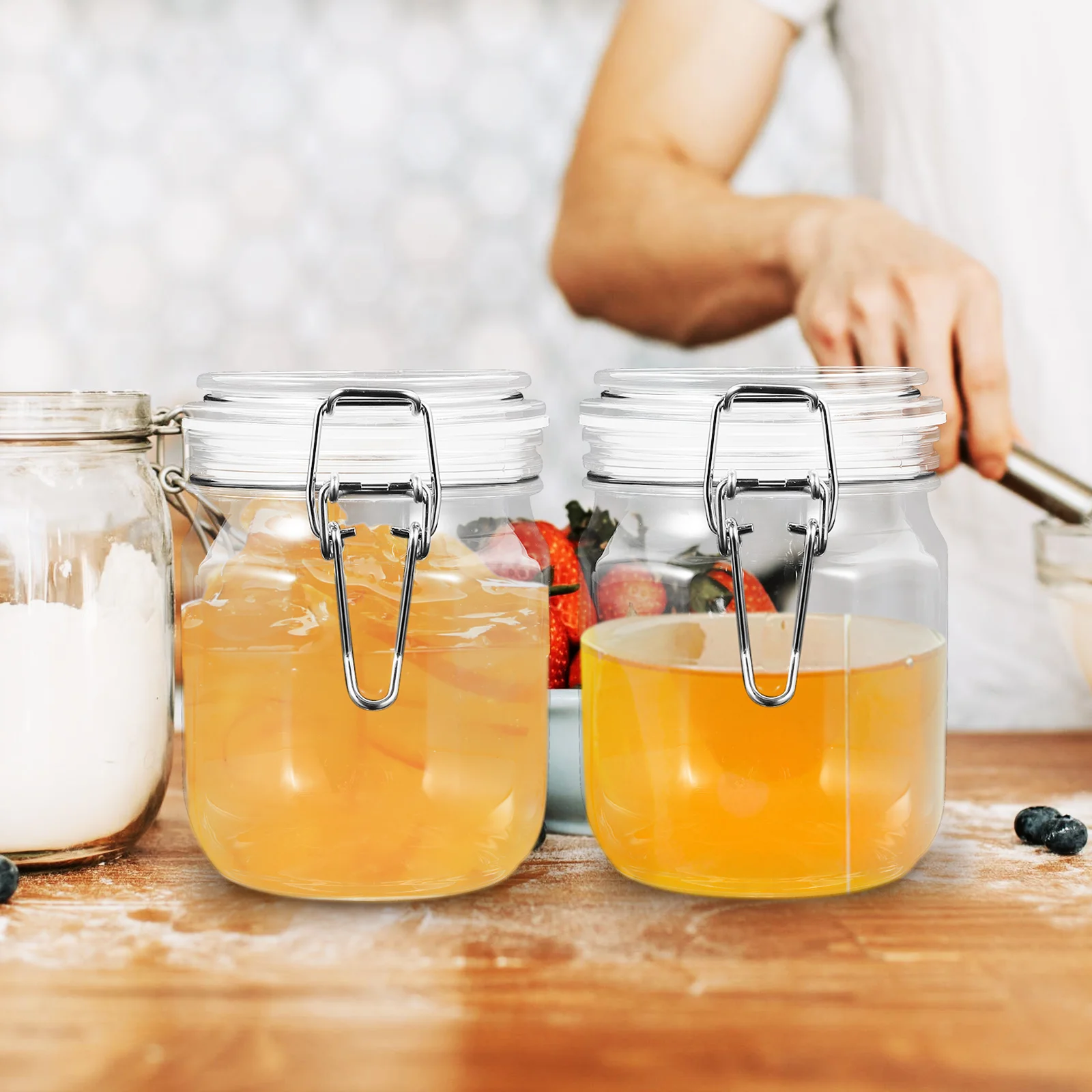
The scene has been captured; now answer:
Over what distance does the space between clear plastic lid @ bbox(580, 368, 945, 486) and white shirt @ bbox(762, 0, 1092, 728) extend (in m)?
0.65

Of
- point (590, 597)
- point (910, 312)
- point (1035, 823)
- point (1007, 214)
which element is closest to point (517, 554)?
point (590, 597)

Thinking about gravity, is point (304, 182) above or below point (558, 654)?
above

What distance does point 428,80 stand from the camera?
1.42 metres

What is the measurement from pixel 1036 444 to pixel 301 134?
89cm

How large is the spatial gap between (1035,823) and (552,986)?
1.02 feet

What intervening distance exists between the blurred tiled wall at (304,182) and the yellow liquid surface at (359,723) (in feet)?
2.99

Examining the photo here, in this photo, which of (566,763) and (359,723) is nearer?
(359,723)

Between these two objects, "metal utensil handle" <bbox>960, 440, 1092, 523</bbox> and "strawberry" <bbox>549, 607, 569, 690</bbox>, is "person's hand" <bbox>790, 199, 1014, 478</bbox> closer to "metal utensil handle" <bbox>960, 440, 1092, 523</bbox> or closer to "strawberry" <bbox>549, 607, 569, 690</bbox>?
"metal utensil handle" <bbox>960, 440, 1092, 523</bbox>

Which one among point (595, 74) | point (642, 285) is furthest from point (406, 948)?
point (595, 74)

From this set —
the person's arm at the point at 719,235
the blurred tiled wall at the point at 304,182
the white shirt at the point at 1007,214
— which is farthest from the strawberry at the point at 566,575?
the blurred tiled wall at the point at 304,182

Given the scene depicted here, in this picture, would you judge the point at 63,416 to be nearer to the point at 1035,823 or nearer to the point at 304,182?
the point at 1035,823

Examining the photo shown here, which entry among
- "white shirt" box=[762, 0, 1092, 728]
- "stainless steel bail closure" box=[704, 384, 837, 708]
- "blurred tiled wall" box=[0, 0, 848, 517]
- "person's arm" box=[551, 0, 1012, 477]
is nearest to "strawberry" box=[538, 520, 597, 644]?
"stainless steel bail closure" box=[704, 384, 837, 708]

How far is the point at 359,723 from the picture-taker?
0.54 m

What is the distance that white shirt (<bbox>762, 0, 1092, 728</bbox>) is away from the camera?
3.82ft
